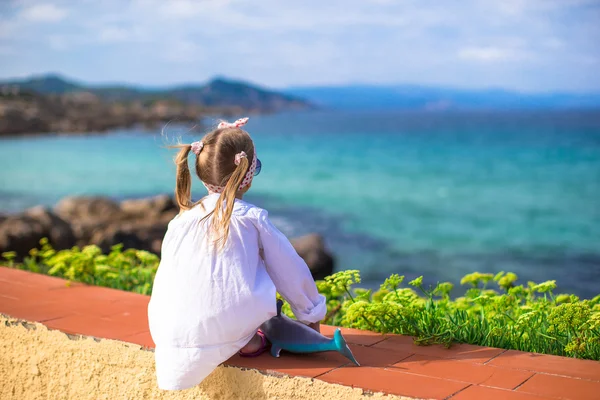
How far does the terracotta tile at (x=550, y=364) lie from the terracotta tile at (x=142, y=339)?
1.41 metres

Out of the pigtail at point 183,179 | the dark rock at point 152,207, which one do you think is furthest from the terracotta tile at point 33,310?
the dark rock at point 152,207

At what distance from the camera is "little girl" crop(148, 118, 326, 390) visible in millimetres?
2668

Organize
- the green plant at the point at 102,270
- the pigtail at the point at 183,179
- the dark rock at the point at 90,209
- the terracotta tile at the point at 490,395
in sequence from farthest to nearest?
the dark rock at the point at 90,209 → the green plant at the point at 102,270 → the pigtail at the point at 183,179 → the terracotta tile at the point at 490,395

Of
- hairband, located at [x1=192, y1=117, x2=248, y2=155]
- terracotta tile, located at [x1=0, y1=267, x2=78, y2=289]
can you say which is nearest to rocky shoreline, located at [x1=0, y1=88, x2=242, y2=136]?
terracotta tile, located at [x1=0, y1=267, x2=78, y2=289]

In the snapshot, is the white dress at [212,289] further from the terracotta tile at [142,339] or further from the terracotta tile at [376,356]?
the terracotta tile at [376,356]

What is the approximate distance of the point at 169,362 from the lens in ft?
8.74

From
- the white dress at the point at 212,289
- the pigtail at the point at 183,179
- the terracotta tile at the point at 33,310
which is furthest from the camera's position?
the terracotta tile at the point at 33,310

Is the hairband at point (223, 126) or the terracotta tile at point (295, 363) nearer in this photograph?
the terracotta tile at point (295, 363)

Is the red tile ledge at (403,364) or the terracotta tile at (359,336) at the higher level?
the red tile ledge at (403,364)

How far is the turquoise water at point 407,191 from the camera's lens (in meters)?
14.1

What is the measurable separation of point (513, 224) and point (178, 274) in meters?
17.3

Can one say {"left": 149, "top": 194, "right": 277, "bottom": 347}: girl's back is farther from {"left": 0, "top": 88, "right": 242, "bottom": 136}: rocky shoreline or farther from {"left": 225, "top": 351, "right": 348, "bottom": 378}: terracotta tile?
{"left": 0, "top": 88, "right": 242, "bottom": 136}: rocky shoreline

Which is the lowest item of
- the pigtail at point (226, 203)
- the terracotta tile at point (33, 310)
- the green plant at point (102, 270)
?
the green plant at point (102, 270)

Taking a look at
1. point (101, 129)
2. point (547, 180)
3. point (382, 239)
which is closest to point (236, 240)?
point (382, 239)
